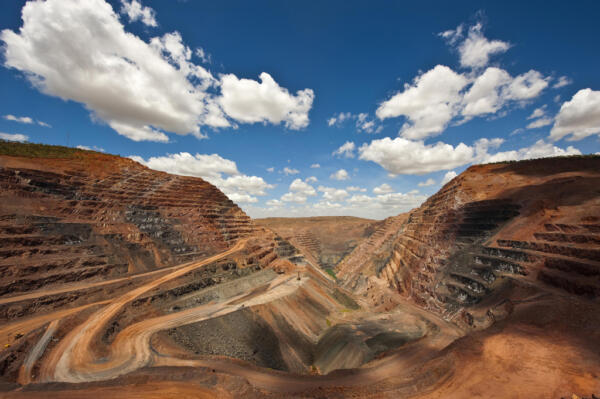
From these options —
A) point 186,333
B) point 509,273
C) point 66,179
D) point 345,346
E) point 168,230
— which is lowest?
point 345,346

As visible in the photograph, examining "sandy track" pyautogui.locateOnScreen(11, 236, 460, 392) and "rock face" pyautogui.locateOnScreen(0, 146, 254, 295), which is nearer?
"sandy track" pyautogui.locateOnScreen(11, 236, 460, 392)

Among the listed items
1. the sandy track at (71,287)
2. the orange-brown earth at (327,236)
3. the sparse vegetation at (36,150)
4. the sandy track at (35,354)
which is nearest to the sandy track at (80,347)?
the sandy track at (35,354)

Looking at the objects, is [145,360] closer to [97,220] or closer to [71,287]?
[71,287]

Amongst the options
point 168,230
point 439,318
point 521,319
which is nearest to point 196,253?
point 168,230

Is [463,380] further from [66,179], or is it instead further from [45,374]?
[66,179]

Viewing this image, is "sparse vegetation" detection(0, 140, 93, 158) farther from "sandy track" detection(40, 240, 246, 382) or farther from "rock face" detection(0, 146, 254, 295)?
"sandy track" detection(40, 240, 246, 382)

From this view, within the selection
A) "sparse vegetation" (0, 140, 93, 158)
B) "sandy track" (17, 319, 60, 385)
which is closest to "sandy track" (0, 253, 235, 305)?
"sandy track" (17, 319, 60, 385)
